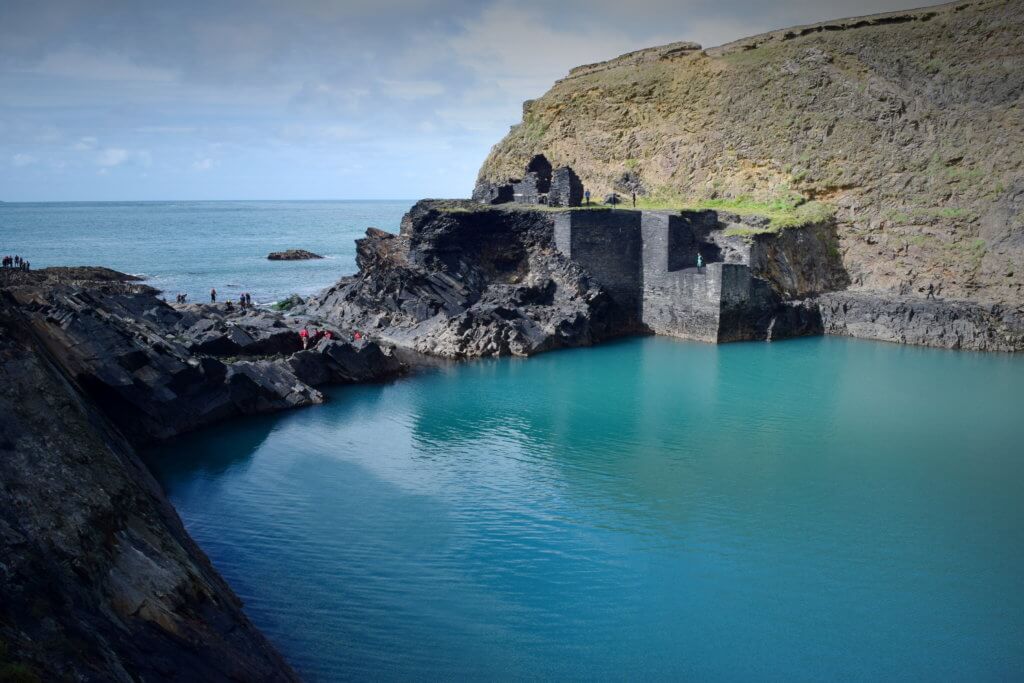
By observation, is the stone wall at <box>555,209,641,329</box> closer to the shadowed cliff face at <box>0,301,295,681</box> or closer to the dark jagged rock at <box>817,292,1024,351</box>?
the dark jagged rock at <box>817,292,1024,351</box>

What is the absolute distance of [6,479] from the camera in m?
6.03

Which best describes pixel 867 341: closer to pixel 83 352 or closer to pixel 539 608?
pixel 539 608

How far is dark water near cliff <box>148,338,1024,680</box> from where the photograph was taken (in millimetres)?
9008

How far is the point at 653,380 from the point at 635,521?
10.1m

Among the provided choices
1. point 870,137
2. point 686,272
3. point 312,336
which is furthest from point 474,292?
point 870,137

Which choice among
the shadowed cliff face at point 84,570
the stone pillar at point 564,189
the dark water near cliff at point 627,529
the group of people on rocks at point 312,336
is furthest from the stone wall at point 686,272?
the shadowed cliff face at point 84,570

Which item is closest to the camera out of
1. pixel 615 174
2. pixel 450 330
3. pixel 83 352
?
pixel 83 352

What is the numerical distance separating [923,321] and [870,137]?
858 cm

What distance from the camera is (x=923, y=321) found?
84.9 ft

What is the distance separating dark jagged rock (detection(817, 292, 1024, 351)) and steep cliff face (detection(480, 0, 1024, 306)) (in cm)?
101

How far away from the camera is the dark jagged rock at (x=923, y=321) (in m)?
24.8

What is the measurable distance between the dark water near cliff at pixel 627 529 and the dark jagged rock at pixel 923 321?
4.80 metres

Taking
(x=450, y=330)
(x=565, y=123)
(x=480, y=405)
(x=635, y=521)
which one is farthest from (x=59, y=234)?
(x=635, y=521)

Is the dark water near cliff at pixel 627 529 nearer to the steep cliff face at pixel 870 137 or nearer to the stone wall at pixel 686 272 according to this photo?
the stone wall at pixel 686 272
